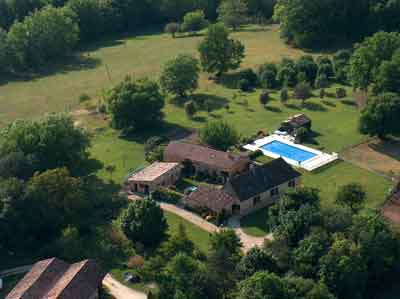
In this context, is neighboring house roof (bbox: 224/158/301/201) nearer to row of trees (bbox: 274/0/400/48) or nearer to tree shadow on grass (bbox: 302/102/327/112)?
tree shadow on grass (bbox: 302/102/327/112)

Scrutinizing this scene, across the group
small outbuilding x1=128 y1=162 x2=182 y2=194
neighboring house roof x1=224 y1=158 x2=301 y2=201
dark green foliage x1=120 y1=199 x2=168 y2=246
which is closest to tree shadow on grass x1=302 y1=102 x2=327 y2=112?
neighboring house roof x1=224 y1=158 x2=301 y2=201

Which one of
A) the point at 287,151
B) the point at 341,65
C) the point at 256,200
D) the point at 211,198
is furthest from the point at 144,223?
the point at 341,65

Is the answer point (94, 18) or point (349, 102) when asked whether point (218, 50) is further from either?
point (94, 18)

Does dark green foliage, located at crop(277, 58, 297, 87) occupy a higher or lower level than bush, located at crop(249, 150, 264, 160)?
higher

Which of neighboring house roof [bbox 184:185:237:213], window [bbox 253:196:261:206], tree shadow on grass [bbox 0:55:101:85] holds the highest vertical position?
tree shadow on grass [bbox 0:55:101:85]

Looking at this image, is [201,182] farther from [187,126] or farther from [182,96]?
[182,96]

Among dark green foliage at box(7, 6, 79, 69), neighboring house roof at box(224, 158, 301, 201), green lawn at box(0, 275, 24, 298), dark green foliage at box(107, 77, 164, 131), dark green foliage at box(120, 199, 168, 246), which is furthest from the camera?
dark green foliage at box(7, 6, 79, 69)

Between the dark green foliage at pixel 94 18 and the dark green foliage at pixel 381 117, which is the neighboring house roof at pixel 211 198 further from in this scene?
the dark green foliage at pixel 94 18
